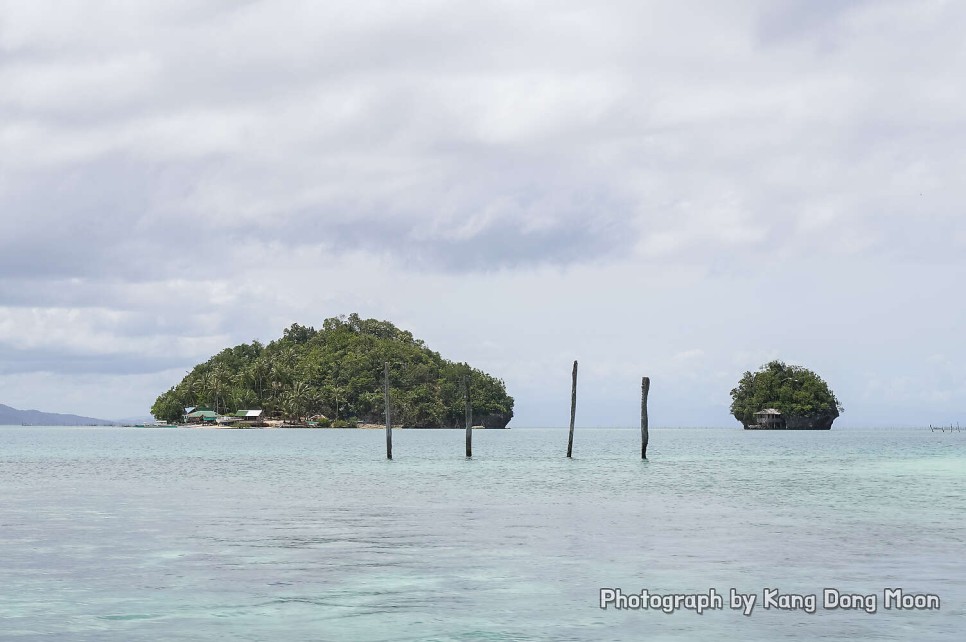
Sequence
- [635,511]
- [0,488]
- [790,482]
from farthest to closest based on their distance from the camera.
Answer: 1. [790,482]
2. [0,488]
3. [635,511]

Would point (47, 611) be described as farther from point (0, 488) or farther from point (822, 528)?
point (0, 488)

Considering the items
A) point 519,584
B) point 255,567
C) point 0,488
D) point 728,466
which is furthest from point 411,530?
point 728,466

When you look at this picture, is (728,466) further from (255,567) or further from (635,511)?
(255,567)

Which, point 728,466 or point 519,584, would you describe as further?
point 728,466

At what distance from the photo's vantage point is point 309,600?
615 inches

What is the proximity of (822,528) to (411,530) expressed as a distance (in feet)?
34.0

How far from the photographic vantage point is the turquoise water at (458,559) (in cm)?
1401

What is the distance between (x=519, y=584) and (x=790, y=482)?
32296mm

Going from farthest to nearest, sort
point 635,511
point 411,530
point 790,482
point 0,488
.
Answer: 1. point 790,482
2. point 0,488
3. point 635,511
4. point 411,530

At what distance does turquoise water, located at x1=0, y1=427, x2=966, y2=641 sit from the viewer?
46.0ft

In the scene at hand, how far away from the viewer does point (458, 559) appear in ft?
65.6

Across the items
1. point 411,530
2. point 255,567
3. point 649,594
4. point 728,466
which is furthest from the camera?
point 728,466

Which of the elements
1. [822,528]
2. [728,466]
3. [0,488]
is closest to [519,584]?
[822,528]

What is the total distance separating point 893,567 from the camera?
62.6 ft
